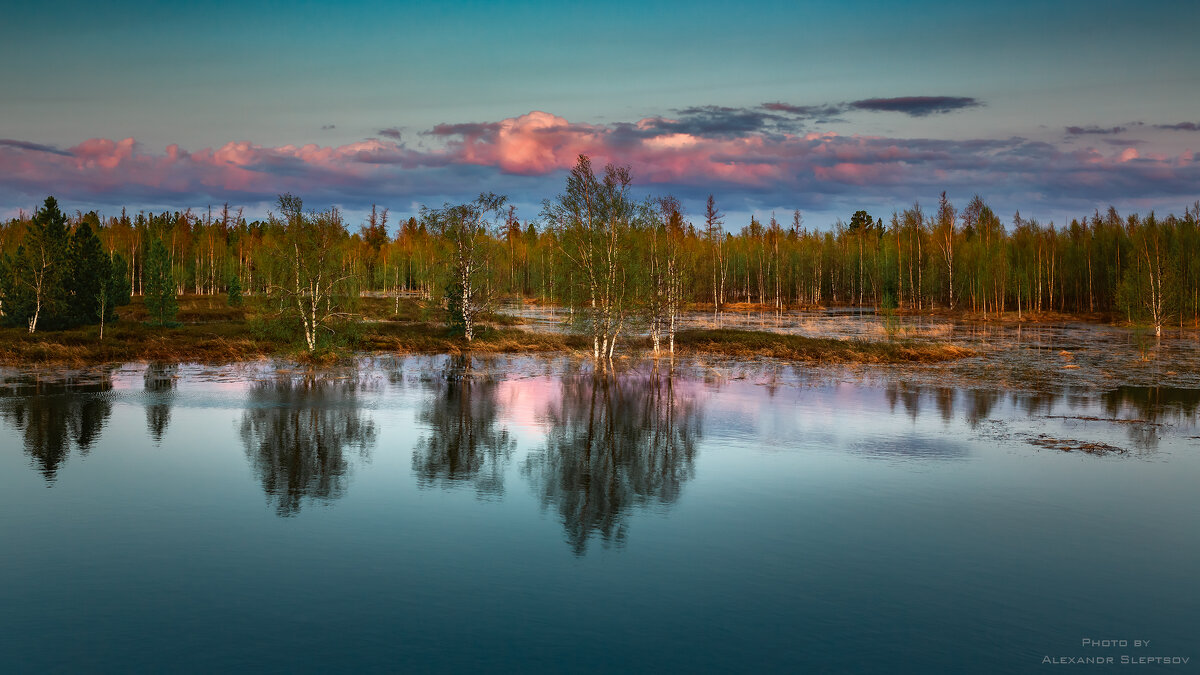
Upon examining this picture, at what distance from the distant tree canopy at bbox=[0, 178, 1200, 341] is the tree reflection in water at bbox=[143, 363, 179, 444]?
8.09 meters

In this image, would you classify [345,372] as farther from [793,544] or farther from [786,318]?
[786,318]

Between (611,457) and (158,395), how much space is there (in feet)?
84.9

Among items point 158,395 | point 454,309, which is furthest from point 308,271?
point 454,309

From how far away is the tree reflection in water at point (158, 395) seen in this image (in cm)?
3266

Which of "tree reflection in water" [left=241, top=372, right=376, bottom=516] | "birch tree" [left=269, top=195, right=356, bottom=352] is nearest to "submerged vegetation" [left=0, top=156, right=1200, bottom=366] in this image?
"birch tree" [left=269, top=195, right=356, bottom=352]

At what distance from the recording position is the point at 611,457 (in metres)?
28.5

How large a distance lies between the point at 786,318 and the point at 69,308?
8271 cm

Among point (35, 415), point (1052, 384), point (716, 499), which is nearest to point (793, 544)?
point (716, 499)

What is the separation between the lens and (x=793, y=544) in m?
19.0

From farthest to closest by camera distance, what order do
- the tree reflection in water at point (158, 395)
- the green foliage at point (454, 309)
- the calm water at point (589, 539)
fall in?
the green foliage at point (454, 309), the tree reflection in water at point (158, 395), the calm water at point (589, 539)

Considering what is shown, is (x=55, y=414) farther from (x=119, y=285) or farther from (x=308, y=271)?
(x=119, y=285)

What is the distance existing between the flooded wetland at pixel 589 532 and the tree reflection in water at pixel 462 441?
195 millimetres

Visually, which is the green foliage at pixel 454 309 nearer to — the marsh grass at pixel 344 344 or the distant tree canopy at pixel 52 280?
the marsh grass at pixel 344 344

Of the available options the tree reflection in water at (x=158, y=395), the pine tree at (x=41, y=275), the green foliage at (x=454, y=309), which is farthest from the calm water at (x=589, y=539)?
the pine tree at (x=41, y=275)
